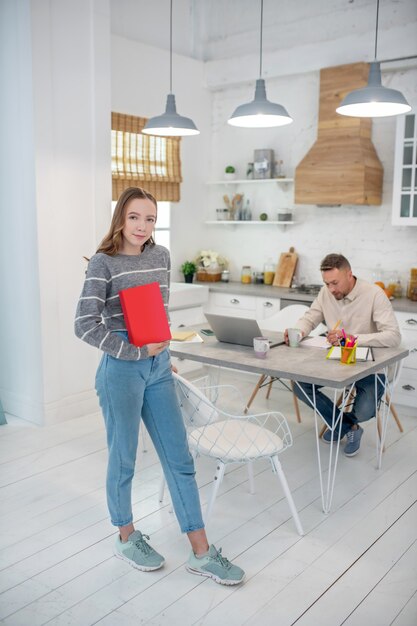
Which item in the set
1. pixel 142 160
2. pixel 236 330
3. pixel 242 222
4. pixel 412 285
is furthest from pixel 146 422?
pixel 242 222

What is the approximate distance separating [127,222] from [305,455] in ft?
7.39

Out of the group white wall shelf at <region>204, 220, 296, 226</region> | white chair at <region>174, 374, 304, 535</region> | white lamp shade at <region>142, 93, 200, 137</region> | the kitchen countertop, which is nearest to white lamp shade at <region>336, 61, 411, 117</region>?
white lamp shade at <region>142, 93, 200, 137</region>

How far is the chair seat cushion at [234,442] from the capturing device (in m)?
2.85

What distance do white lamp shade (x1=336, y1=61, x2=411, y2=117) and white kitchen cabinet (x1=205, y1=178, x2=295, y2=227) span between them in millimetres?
2370

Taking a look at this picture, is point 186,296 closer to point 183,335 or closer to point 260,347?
point 183,335

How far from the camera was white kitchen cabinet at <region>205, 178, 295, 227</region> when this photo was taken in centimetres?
623

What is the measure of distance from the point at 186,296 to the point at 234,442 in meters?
2.87

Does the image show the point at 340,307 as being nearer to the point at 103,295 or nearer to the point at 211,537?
the point at 211,537

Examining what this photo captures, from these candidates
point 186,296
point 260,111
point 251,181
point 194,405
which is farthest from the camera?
point 251,181

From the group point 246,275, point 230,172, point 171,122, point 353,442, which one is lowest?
point 353,442

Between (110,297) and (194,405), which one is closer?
(110,297)

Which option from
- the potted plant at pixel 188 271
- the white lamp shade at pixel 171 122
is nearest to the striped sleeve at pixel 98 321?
the white lamp shade at pixel 171 122

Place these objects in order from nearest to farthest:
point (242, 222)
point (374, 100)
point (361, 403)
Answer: point (374, 100) → point (361, 403) → point (242, 222)

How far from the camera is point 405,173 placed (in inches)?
199
